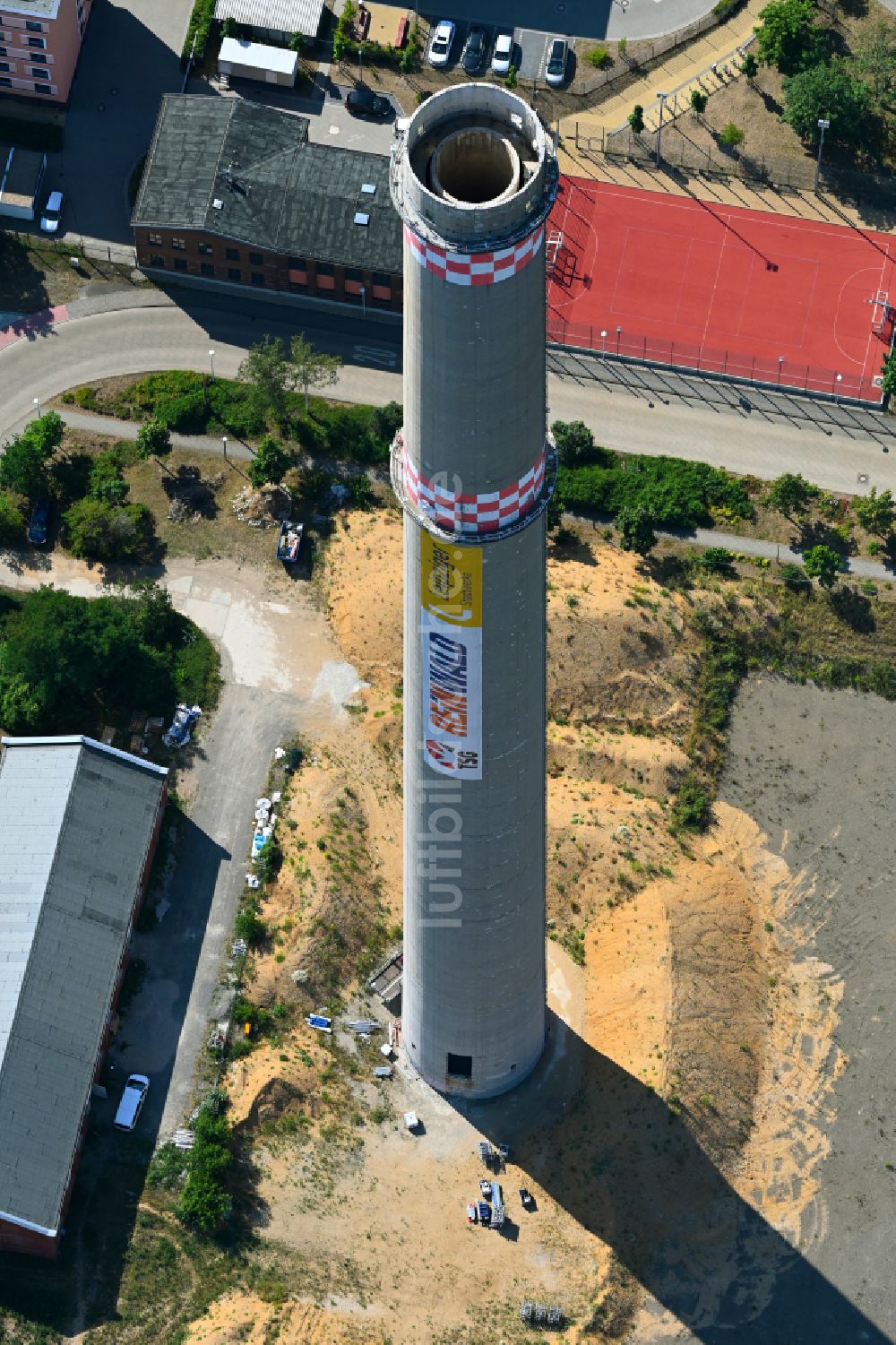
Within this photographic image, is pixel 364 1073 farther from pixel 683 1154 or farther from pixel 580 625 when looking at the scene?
pixel 580 625

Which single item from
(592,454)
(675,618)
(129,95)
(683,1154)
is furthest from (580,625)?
(129,95)

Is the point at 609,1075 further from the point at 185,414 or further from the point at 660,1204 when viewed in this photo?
the point at 185,414

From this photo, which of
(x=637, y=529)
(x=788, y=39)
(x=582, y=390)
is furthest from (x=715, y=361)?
(x=788, y=39)

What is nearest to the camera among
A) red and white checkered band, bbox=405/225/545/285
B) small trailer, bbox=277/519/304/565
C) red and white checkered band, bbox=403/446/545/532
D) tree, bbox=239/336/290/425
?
red and white checkered band, bbox=405/225/545/285

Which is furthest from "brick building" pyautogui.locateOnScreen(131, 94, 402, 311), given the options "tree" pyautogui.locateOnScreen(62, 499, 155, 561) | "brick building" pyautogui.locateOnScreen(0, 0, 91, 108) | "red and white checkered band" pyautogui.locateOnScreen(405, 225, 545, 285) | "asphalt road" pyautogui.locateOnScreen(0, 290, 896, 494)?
"red and white checkered band" pyautogui.locateOnScreen(405, 225, 545, 285)

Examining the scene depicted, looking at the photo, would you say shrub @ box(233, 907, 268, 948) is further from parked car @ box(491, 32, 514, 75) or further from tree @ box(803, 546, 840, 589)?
parked car @ box(491, 32, 514, 75)
